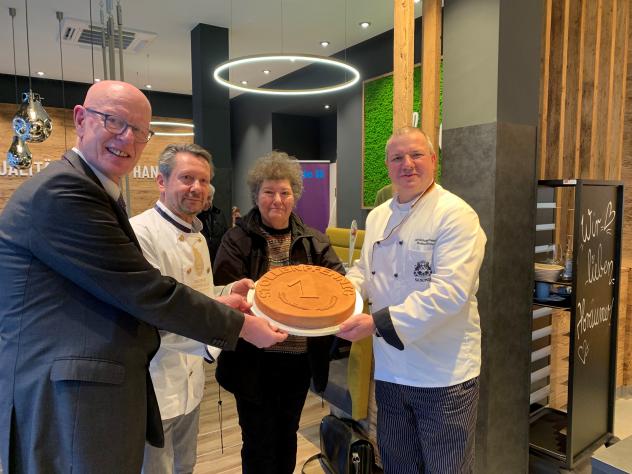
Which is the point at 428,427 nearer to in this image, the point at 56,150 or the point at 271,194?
the point at 271,194

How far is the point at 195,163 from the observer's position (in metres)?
1.72

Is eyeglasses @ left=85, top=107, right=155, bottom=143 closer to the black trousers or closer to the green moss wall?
the black trousers

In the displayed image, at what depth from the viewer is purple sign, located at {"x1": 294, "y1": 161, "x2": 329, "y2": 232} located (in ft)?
27.7

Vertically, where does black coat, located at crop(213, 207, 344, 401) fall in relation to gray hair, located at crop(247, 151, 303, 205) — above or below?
below

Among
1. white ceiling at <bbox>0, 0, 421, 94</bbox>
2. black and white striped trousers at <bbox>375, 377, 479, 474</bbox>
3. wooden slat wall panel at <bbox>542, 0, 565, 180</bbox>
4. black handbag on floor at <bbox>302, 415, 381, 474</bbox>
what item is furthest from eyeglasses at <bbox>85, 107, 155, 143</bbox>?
white ceiling at <bbox>0, 0, 421, 94</bbox>

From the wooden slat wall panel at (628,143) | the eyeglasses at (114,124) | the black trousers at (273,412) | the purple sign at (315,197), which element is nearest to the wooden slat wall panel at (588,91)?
the wooden slat wall panel at (628,143)

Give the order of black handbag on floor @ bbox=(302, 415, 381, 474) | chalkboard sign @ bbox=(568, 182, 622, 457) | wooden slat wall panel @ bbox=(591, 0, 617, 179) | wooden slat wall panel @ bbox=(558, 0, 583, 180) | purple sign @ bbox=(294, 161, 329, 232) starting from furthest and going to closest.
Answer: purple sign @ bbox=(294, 161, 329, 232)
wooden slat wall panel @ bbox=(591, 0, 617, 179)
wooden slat wall panel @ bbox=(558, 0, 583, 180)
chalkboard sign @ bbox=(568, 182, 622, 457)
black handbag on floor @ bbox=(302, 415, 381, 474)

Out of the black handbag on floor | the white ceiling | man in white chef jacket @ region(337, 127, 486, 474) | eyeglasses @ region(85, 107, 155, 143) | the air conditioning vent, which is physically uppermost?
the white ceiling

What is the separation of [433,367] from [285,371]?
584mm

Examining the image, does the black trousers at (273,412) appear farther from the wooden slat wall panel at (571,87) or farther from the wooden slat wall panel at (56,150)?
the wooden slat wall panel at (56,150)

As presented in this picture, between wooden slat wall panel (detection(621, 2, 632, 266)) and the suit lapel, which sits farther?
wooden slat wall panel (detection(621, 2, 632, 266))

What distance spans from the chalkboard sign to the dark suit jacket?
6.97ft

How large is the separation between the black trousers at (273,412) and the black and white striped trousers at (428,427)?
1.11ft

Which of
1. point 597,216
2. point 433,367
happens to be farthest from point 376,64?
point 433,367
